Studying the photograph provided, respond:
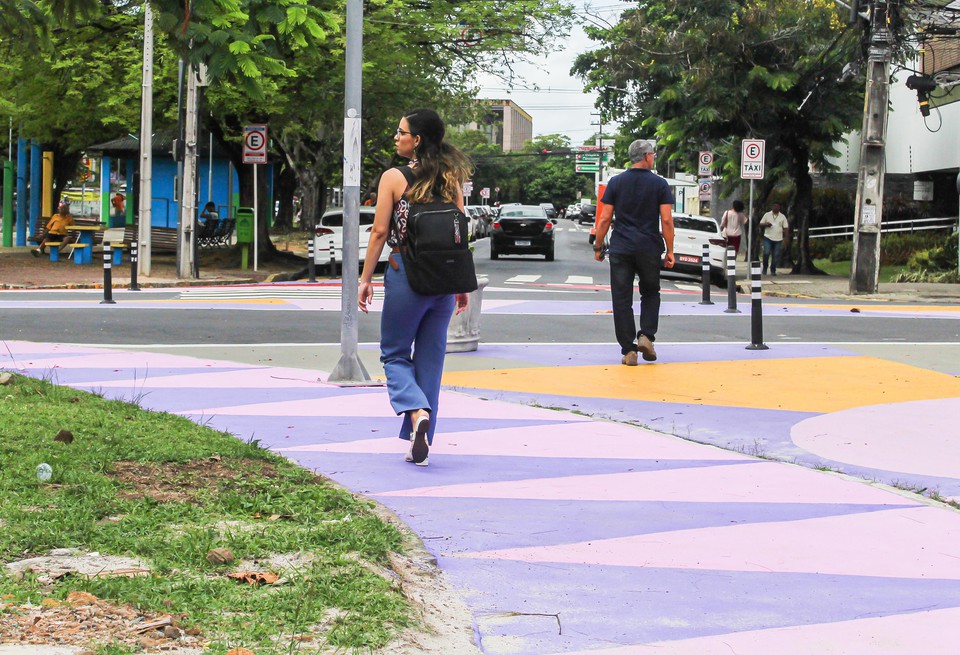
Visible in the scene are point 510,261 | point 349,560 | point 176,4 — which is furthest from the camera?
point 510,261

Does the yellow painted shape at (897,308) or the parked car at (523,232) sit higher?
the parked car at (523,232)

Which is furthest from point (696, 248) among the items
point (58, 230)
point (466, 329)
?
point (466, 329)

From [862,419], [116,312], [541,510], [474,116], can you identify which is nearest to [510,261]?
[474,116]

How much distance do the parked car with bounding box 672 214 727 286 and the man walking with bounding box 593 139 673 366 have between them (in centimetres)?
1630

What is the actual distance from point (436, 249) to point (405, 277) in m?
0.25

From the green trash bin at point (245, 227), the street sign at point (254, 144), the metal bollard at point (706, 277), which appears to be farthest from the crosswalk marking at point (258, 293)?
the green trash bin at point (245, 227)

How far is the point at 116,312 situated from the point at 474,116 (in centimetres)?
2675

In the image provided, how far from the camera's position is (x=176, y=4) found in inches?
301

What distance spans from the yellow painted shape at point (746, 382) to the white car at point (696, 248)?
52.1 feet

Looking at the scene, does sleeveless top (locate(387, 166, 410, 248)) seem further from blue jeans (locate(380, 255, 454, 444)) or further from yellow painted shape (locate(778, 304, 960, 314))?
yellow painted shape (locate(778, 304, 960, 314))

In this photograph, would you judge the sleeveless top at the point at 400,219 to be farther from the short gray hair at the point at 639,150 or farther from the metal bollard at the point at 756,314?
the metal bollard at the point at 756,314

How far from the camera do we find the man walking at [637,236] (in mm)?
11383

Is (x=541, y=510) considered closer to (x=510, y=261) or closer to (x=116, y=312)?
(x=116, y=312)

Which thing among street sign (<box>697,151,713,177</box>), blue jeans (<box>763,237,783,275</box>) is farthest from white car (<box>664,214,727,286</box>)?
street sign (<box>697,151,713,177</box>)
